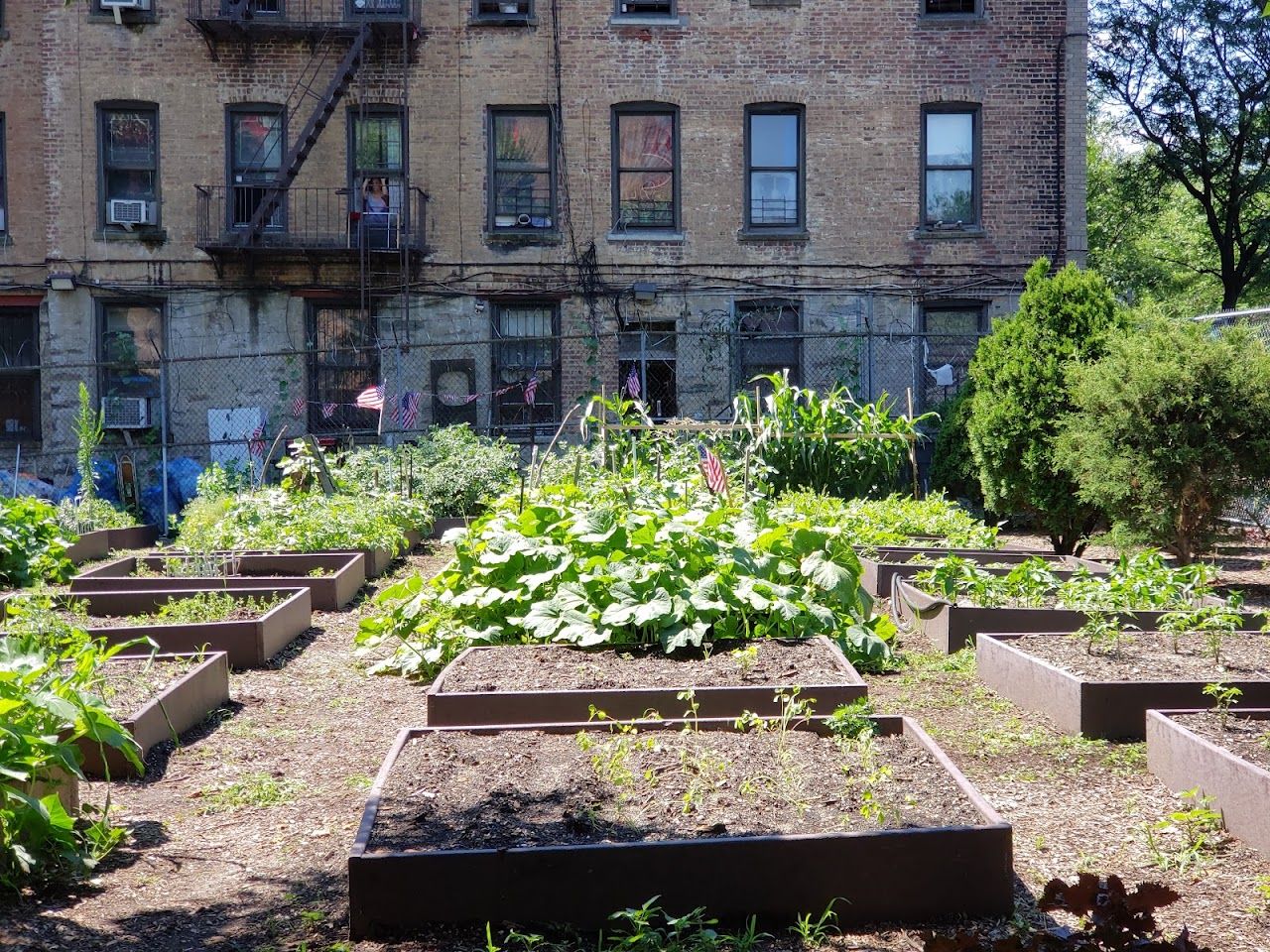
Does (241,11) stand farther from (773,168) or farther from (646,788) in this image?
(646,788)

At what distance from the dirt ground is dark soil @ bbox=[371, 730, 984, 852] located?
0.32 metres

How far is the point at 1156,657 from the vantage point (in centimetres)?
612

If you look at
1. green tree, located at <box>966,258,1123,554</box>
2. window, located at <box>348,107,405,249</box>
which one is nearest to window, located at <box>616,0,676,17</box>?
window, located at <box>348,107,405,249</box>

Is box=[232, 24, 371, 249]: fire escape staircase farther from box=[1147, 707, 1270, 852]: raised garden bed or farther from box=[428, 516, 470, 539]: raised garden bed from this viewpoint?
box=[1147, 707, 1270, 852]: raised garden bed

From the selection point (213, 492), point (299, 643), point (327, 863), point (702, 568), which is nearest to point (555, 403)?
point (213, 492)

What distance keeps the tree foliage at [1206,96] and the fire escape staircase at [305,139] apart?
17.7 meters

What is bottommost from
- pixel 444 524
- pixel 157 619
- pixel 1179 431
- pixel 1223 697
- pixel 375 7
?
pixel 444 524

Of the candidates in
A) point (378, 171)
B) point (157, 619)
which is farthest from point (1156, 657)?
point (378, 171)

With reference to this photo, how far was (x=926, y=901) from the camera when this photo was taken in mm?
3570

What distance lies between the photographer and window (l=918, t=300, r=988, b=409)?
20.6 m

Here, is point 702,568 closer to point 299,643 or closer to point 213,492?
point 299,643

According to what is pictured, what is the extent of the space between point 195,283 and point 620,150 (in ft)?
23.8

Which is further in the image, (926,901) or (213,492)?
(213,492)

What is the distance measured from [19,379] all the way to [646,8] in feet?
39.3
